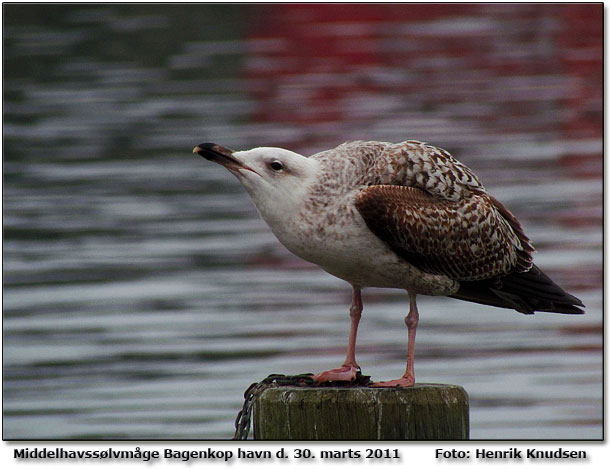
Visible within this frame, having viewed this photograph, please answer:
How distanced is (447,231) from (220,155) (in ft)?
3.75

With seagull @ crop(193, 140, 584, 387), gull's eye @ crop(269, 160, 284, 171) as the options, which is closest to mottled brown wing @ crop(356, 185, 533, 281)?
seagull @ crop(193, 140, 584, 387)

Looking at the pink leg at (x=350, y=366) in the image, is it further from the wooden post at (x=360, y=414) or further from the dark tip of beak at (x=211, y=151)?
the dark tip of beak at (x=211, y=151)

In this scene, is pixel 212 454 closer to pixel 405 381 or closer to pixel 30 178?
pixel 405 381

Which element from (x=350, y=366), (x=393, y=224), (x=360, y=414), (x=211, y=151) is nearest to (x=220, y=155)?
(x=211, y=151)

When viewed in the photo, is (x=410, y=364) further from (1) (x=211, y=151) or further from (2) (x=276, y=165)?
(1) (x=211, y=151)

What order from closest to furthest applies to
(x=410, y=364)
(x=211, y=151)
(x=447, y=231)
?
(x=211, y=151), (x=410, y=364), (x=447, y=231)

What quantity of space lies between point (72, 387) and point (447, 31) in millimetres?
7809

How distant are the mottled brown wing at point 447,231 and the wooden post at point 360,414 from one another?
825 mm

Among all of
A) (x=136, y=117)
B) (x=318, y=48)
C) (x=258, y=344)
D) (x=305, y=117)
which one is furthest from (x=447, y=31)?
(x=258, y=344)

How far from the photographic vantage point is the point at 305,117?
1249 centimetres

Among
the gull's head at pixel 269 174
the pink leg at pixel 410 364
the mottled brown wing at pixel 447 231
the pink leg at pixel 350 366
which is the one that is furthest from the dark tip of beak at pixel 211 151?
the pink leg at pixel 410 364

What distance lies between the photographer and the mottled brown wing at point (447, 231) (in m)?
4.98

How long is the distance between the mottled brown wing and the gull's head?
0.90 ft

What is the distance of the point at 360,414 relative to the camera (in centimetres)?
436
